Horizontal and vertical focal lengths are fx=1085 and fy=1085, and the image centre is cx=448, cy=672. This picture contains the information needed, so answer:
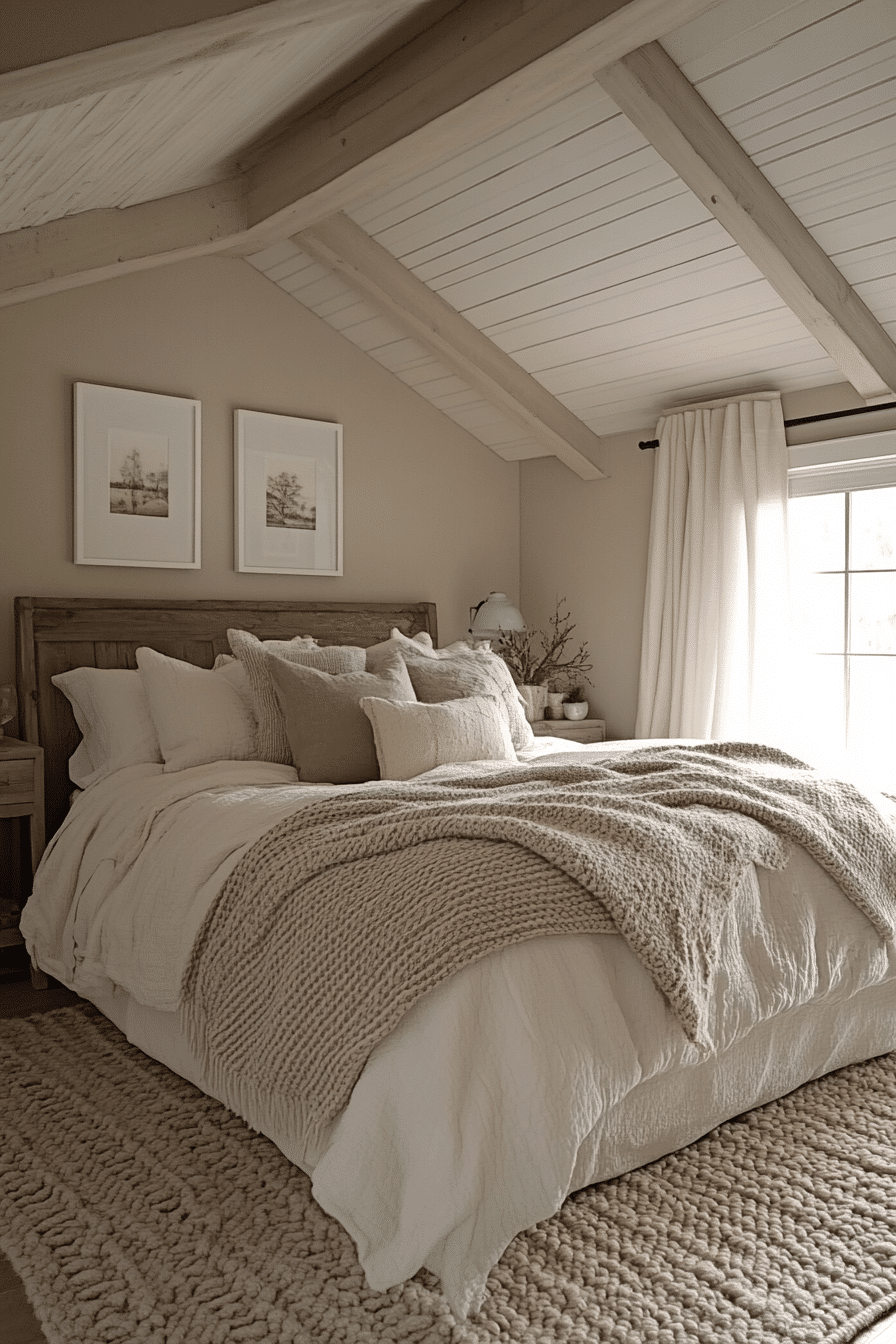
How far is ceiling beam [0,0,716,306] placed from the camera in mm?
2549

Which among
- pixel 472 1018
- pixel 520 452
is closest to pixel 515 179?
pixel 520 452

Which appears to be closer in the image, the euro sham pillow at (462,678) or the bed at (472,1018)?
the bed at (472,1018)

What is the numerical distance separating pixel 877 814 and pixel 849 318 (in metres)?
1.82

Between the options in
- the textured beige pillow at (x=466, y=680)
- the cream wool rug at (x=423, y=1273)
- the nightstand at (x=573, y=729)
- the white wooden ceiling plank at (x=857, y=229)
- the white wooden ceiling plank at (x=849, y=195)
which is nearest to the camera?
the cream wool rug at (x=423, y=1273)

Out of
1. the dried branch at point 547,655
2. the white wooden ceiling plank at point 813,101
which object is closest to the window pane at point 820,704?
the dried branch at point 547,655

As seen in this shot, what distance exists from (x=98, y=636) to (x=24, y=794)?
71 cm

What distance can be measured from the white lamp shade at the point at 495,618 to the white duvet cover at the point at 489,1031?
183 cm

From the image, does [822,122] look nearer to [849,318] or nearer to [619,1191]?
[849,318]

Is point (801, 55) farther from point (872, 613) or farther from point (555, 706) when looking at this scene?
point (555, 706)

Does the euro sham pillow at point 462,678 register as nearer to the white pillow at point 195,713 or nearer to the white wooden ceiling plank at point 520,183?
the white pillow at point 195,713

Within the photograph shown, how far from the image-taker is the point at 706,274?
12.2ft

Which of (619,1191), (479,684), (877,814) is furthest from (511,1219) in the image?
(479,684)

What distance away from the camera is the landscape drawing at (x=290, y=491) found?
4383 millimetres

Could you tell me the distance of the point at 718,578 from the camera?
4332 mm
